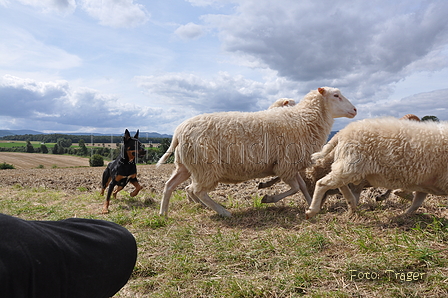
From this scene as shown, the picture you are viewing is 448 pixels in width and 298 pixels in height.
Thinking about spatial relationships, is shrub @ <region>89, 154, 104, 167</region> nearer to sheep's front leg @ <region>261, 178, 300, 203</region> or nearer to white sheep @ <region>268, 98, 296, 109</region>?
white sheep @ <region>268, 98, 296, 109</region>

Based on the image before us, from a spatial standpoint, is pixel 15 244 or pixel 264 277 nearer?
pixel 15 244

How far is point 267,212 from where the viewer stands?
16.3 ft

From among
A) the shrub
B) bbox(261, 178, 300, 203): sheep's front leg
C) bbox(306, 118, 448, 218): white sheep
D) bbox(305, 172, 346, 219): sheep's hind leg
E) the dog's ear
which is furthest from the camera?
the shrub

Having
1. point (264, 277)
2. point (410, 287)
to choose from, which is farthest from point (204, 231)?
point (410, 287)

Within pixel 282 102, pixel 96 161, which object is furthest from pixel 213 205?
pixel 96 161

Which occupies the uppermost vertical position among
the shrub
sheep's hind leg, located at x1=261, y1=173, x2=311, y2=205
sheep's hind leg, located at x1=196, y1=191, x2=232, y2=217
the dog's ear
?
the dog's ear

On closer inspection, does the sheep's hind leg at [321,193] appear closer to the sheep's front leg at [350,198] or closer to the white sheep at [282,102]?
the sheep's front leg at [350,198]

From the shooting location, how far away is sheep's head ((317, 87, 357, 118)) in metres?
5.52

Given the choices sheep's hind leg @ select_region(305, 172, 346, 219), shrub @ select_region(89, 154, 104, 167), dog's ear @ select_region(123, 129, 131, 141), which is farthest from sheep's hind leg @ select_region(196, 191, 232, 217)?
shrub @ select_region(89, 154, 104, 167)

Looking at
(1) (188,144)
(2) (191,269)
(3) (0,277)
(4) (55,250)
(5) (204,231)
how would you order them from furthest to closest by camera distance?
(1) (188,144)
(5) (204,231)
(2) (191,269)
(4) (55,250)
(3) (0,277)

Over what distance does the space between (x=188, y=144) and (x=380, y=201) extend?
3.40m

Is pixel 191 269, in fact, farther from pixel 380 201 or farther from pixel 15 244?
pixel 380 201

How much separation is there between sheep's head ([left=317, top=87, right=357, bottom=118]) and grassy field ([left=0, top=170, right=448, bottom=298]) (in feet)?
5.77

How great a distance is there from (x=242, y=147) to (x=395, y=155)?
2.23 meters
